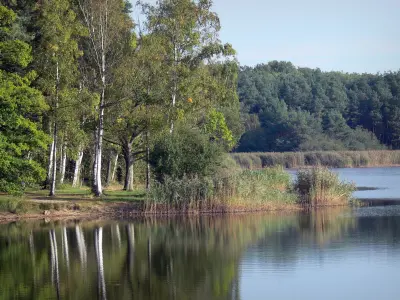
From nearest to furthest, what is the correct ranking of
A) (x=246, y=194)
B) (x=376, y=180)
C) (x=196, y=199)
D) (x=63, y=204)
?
(x=63, y=204), (x=196, y=199), (x=246, y=194), (x=376, y=180)

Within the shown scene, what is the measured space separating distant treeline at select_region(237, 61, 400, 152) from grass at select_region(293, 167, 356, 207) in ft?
192

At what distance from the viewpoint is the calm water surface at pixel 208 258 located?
68.8 feet

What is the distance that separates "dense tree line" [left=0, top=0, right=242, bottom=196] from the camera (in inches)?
1473

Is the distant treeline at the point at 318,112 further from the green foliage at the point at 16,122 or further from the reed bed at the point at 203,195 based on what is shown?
the green foliage at the point at 16,122

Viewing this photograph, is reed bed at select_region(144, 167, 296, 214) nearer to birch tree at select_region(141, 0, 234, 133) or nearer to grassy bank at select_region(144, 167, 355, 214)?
grassy bank at select_region(144, 167, 355, 214)

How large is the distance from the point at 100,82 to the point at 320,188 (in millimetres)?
12880

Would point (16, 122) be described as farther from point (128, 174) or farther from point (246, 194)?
point (246, 194)

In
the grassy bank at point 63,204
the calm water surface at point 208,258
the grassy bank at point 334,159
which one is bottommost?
the calm water surface at point 208,258

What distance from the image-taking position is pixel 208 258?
86.3 feet

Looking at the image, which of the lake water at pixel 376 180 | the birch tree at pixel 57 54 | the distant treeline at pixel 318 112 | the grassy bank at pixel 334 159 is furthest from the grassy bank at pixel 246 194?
the distant treeline at pixel 318 112

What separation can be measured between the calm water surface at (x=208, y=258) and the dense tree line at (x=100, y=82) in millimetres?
4783

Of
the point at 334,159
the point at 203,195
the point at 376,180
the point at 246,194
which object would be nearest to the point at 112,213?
the point at 203,195

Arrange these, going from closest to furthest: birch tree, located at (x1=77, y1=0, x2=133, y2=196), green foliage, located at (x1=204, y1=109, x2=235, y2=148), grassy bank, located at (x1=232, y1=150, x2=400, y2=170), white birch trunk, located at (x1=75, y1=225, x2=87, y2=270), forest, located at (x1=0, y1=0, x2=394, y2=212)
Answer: white birch trunk, located at (x1=75, y1=225, x2=87, y2=270), forest, located at (x1=0, y1=0, x2=394, y2=212), birch tree, located at (x1=77, y1=0, x2=133, y2=196), green foliage, located at (x1=204, y1=109, x2=235, y2=148), grassy bank, located at (x1=232, y1=150, x2=400, y2=170)

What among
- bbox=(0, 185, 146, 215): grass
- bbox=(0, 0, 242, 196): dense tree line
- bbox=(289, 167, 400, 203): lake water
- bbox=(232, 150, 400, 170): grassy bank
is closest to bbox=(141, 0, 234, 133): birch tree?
bbox=(0, 0, 242, 196): dense tree line
